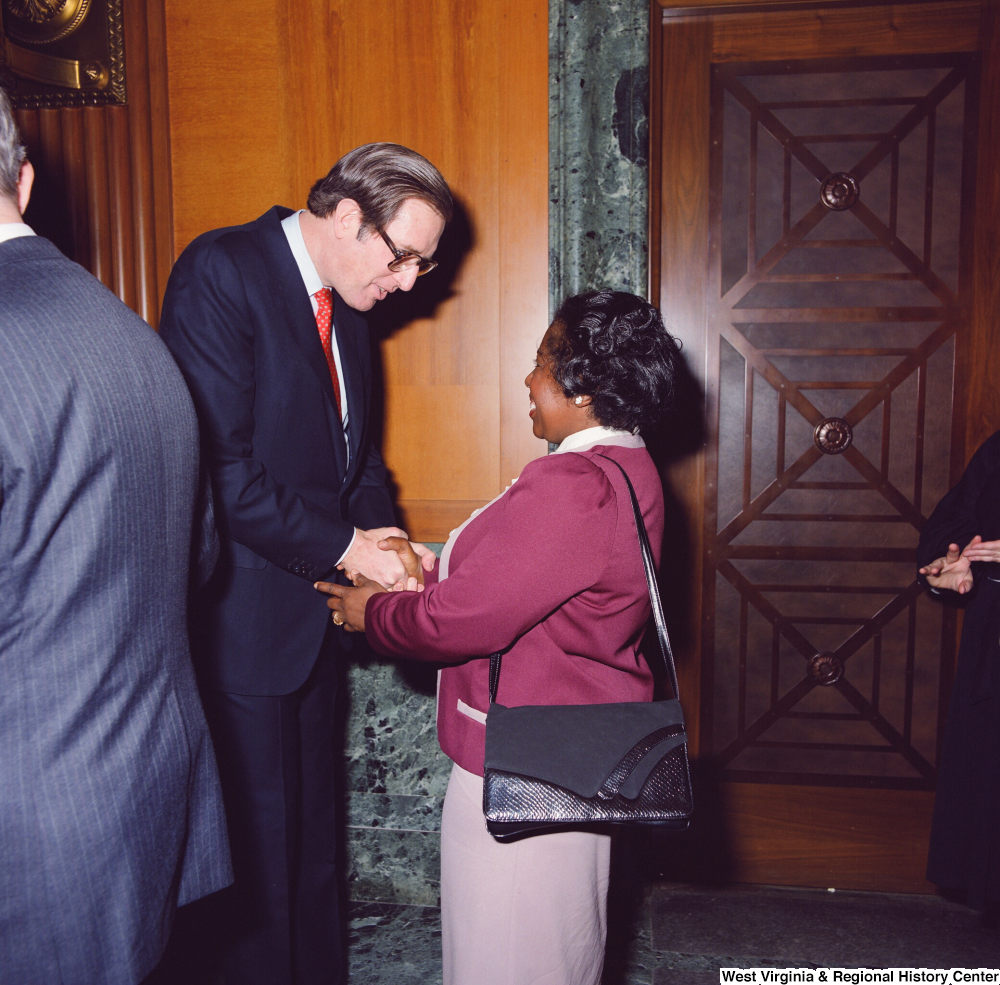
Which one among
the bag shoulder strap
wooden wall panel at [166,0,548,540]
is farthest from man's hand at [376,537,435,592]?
wooden wall panel at [166,0,548,540]

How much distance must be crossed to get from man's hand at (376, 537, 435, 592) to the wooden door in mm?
1227

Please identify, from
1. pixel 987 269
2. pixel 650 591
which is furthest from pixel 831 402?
pixel 650 591

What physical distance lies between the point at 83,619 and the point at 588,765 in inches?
31.9

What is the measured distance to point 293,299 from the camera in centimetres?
192

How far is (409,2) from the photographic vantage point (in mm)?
2641

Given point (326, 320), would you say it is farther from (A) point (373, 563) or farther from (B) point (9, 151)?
(B) point (9, 151)

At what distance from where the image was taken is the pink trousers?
150cm

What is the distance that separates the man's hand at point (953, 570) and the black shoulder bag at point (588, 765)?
131 centimetres

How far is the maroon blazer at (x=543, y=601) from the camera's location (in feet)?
4.54

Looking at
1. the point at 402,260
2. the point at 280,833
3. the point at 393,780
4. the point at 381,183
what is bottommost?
the point at 393,780

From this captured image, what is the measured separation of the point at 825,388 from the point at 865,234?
507 mm

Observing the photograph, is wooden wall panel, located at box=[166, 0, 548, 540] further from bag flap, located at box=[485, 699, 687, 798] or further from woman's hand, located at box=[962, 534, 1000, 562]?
bag flap, located at box=[485, 699, 687, 798]

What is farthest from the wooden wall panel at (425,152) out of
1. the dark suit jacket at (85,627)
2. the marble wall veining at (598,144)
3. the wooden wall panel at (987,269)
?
the dark suit jacket at (85,627)

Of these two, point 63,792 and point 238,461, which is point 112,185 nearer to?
point 238,461
